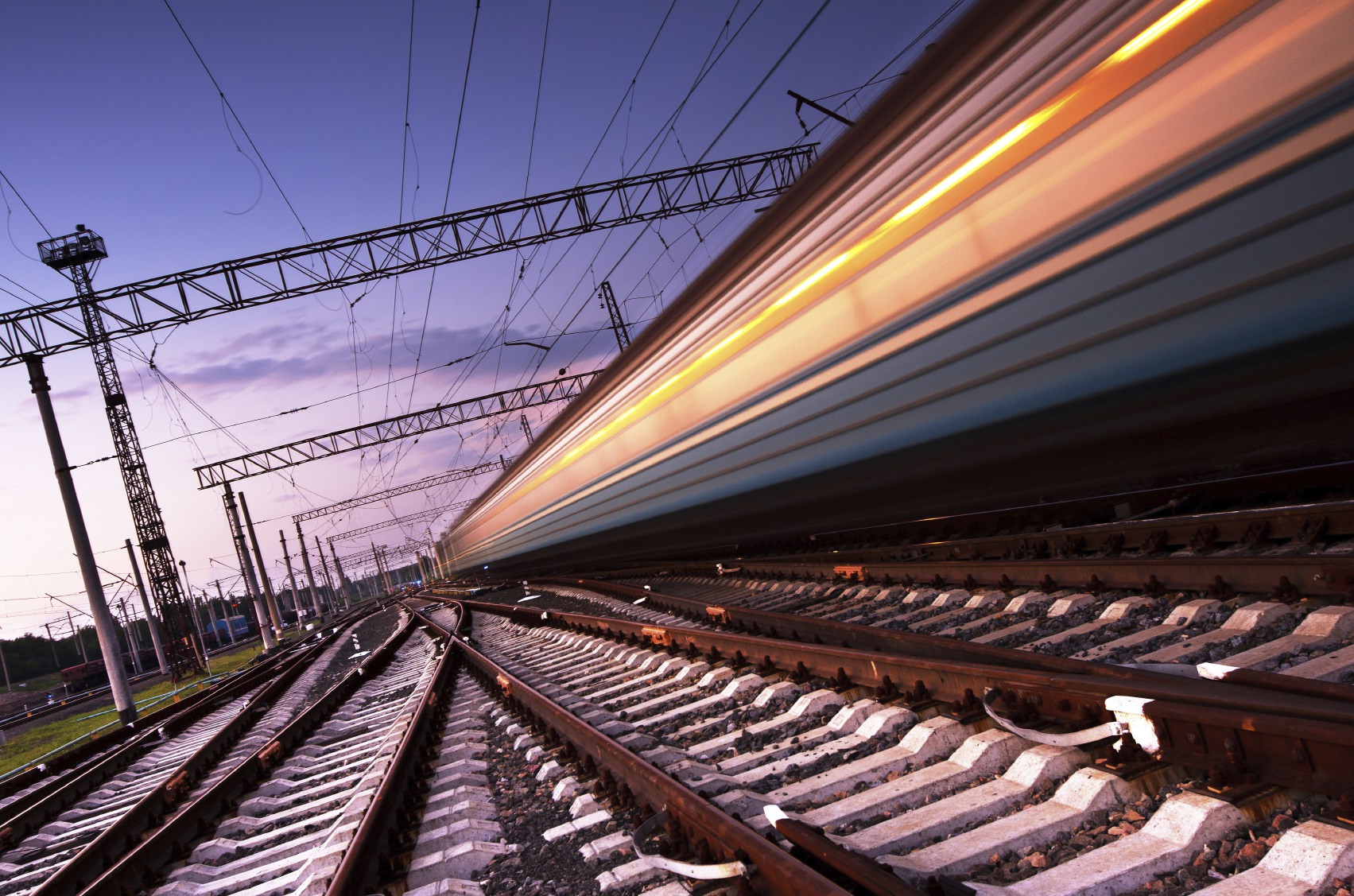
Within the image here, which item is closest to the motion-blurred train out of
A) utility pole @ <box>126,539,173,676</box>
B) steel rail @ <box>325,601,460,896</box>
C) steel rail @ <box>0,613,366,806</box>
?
steel rail @ <box>325,601,460,896</box>

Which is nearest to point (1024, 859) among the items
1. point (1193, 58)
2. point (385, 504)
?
point (1193, 58)

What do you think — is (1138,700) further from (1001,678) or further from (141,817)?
(141,817)

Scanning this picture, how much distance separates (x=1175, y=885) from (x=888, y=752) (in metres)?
1.41

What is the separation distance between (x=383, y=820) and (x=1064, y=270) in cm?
413

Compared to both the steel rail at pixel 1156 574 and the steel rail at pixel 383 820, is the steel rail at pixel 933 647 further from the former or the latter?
the steel rail at pixel 383 820

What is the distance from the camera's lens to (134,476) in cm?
2627

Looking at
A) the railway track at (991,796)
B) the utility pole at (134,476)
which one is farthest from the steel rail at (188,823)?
Result: the utility pole at (134,476)

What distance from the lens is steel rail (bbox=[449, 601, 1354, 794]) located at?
2160 mm

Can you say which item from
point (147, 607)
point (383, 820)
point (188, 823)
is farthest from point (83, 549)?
point (147, 607)

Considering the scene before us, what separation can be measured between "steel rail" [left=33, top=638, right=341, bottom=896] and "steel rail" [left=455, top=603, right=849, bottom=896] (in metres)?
2.84

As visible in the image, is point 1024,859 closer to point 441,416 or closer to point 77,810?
point 77,810

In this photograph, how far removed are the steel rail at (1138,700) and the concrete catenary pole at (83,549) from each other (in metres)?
12.5

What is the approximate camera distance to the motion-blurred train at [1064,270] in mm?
3527

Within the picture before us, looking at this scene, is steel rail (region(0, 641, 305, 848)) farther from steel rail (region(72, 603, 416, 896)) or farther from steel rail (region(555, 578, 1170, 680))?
steel rail (region(555, 578, 1170, 680))
